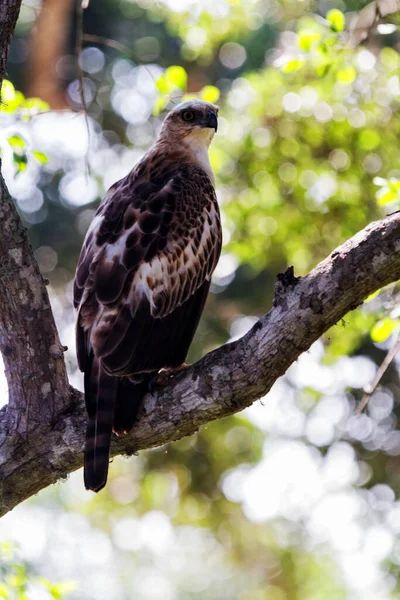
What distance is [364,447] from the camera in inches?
503

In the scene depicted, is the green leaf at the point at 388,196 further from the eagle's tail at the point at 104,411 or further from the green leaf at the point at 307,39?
the eagle's tail at the point at 104,411

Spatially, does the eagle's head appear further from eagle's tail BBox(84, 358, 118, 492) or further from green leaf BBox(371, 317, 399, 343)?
eagle's tail BBox(84, 358, 118, 492)

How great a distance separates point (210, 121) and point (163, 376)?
197cm

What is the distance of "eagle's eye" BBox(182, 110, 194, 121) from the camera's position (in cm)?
675

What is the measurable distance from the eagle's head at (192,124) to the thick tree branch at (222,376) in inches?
72.5

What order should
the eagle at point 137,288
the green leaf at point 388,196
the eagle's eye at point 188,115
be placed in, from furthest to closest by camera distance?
the eagle's eye at point 188,115 < the green leaf at point 388,196 < the eagle at point 137,288

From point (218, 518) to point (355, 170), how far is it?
593cm

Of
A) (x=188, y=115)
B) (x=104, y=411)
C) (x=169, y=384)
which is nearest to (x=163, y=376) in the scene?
(x=169, y=384)

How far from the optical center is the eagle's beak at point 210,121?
21.9 feet

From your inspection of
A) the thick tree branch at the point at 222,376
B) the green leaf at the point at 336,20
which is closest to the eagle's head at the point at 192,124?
the green leaf at the point at 336,20

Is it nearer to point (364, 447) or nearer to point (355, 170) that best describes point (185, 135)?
point (355, 170)

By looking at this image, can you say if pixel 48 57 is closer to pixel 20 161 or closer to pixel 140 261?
pixel 20 161

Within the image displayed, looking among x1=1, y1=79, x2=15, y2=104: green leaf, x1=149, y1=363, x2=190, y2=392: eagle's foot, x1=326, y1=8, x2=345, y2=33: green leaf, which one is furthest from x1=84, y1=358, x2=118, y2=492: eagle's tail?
x1=326, y1=8, x2=345, y2=33: green leaf

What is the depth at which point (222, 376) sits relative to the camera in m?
4.87
